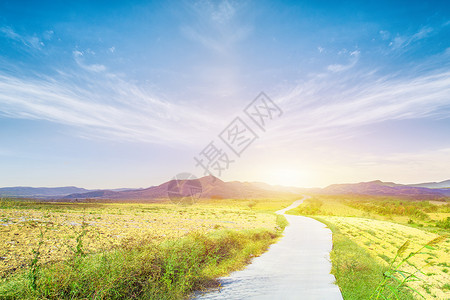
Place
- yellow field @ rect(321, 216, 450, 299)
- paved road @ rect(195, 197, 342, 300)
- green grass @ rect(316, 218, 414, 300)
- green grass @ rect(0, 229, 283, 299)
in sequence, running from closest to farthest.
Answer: green grass @ rect(0, 229, 283, 299) < paved road @ rect(195, 197, 342, 300) < green grass @ rect(316, 218, 414, 300) < yellow field @ rect(321, 216, 450, 299)

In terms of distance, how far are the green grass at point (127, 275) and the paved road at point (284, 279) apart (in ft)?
2.01

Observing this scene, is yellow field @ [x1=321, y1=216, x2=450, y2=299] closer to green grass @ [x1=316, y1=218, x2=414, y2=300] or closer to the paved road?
green grass @ [x1=316, y1=218, x2=414, y2=300]

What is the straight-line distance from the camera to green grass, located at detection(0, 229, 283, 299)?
4.40m

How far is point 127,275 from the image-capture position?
534cm

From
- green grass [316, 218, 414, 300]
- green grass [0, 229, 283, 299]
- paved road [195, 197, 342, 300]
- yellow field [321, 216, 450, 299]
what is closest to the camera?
green grass [0, 229, 283, 299]

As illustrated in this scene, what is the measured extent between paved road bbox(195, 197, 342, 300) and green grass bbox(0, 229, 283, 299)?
0.61 m

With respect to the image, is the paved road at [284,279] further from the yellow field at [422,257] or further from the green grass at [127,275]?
the yellow field at [422,257]

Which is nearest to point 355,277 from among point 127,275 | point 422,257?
point 127,275

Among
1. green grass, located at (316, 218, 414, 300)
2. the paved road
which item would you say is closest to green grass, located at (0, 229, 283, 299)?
the paved road

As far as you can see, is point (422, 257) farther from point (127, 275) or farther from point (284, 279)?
point (127, 275)

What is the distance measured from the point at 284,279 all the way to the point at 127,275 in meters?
4.70

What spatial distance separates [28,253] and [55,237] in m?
3.56

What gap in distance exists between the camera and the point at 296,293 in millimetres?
6367

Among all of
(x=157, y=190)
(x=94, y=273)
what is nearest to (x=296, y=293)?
(x=94, y=273)
